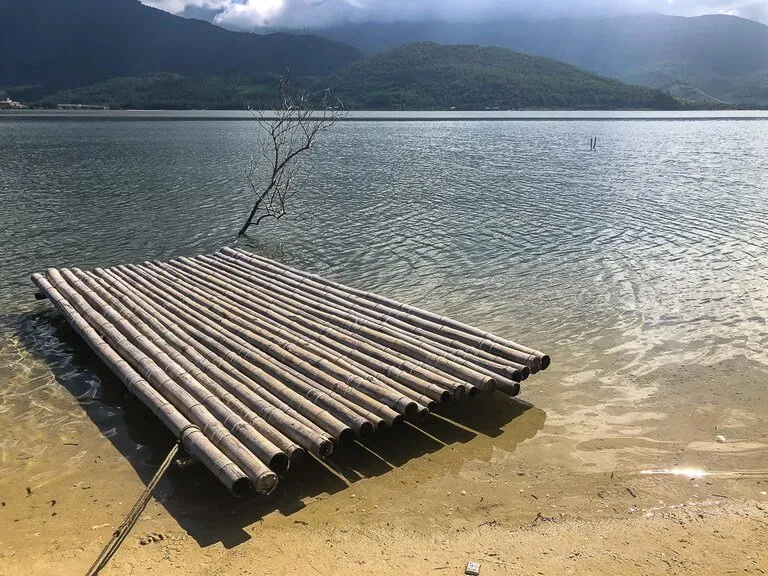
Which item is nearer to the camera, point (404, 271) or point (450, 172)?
point (404, 271)

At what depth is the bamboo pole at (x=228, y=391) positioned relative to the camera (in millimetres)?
8180

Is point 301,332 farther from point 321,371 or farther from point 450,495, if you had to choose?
point 450,495

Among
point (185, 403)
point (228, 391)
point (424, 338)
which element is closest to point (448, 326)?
point (424, 338)

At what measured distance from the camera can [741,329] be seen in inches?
532

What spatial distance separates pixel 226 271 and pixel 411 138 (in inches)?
2688

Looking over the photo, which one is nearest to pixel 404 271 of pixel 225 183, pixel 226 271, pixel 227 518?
pixel 226 271

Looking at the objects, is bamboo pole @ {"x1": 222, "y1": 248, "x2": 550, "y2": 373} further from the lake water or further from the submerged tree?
the submerged tree

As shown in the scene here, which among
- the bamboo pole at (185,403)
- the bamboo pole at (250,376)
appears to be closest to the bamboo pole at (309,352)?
the bamboo pole at (250,376)

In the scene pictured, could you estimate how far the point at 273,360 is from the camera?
10.9 meters

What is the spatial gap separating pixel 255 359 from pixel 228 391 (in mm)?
1138

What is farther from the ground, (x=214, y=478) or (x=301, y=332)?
(x=301, y=332)

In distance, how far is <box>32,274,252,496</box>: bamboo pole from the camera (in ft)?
24.8

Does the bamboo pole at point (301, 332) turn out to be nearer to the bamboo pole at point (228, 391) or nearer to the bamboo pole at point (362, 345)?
the bamboo pole at point (362, 345)

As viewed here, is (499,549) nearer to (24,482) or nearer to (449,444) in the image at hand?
(449,444)
